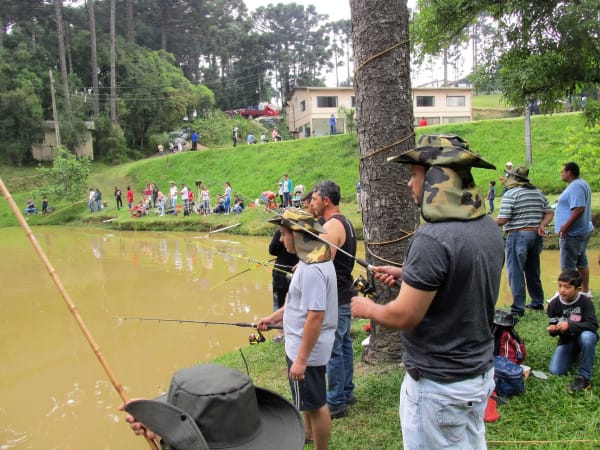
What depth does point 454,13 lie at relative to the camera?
7.13 metres

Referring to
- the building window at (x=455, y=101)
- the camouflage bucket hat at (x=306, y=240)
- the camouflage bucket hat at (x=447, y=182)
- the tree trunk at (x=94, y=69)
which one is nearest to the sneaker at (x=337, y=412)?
the camouflage bucket hat at (x=306, y=240)

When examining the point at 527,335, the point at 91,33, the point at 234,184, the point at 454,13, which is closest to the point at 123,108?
the point at 91,33

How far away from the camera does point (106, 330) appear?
23.9ft

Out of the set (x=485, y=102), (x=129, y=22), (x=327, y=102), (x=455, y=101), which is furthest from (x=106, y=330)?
(x=485, y=102)

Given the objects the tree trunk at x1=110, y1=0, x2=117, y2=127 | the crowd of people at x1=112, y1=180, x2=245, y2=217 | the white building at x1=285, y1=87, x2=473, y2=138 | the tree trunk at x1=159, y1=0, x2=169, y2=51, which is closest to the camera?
the crowd of people at x1=112, y1=180, x2=245, y2=217

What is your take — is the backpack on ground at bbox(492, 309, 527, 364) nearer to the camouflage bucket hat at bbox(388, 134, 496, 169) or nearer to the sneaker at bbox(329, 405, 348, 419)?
the sneaker at bbox(329, 405, 348, 419)

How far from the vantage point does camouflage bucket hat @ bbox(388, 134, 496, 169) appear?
6.25 ft

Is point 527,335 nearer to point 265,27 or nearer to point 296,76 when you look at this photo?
point 296,76

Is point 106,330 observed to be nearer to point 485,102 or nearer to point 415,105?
point 415,105

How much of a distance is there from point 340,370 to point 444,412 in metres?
1.76

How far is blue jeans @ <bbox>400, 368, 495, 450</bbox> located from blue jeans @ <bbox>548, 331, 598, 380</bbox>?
216 cm

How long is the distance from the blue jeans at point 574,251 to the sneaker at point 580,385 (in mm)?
2357

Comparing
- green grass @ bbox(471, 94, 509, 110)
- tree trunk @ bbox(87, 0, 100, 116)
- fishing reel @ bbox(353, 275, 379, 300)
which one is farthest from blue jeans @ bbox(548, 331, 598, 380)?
green grass @ bbox(471, 94, 509, 110)

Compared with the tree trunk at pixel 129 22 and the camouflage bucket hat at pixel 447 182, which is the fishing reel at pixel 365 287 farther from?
the tree trunk at pixel 129 22
